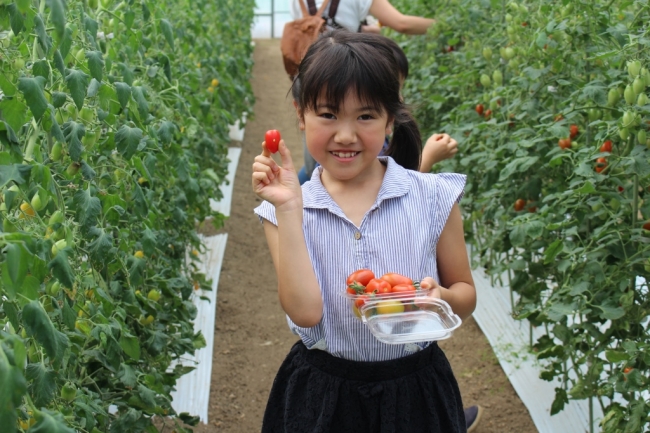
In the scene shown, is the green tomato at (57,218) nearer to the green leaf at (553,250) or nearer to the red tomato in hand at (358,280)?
the red tomato in hand at (358,280)

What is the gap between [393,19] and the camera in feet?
14.1

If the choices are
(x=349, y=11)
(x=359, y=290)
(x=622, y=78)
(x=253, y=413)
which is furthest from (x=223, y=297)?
(x=359, y=290)

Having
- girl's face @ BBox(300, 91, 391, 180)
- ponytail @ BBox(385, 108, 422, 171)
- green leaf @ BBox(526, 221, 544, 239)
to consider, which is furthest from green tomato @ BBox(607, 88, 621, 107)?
girl's face @ BBox(300, 91, 391, 180)

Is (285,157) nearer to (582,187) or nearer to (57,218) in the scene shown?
(57,218)

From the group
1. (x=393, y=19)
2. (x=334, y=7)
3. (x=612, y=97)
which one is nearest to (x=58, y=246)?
(x=612, y=97)

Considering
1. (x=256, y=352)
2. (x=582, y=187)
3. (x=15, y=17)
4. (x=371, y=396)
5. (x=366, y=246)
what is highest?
(x=15, y=17)

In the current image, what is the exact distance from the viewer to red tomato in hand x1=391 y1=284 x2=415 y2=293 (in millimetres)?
1754

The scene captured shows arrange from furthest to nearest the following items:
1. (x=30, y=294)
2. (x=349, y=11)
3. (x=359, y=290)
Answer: (x=349, y=11) → (x=359, y=290) → (x=30, y=294)

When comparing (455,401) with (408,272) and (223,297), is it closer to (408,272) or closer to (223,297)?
(408,272)

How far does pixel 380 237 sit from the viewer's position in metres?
1.97

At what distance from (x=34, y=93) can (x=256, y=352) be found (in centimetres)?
254

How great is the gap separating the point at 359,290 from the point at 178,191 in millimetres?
1762

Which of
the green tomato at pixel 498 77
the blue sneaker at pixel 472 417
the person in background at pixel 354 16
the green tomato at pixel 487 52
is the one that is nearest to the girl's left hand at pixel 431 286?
the blue sneaker at pixel 472 417

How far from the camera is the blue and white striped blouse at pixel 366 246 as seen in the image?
1949 millimetres
